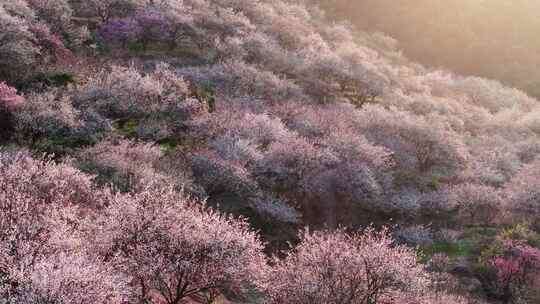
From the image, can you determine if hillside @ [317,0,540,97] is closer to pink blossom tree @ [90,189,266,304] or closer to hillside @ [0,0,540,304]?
hillside @ [0,0,540,304]

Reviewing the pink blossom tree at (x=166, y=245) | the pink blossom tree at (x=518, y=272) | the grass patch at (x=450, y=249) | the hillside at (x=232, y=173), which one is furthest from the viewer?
the grass patch at (x=450, y=249)

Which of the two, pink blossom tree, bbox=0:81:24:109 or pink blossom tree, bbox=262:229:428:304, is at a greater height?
pink blossom tree, bbox=262:229:428:304

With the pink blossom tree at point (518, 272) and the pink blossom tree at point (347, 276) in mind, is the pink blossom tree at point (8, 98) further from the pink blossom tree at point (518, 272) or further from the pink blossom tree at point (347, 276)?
the pink blossom tree at point (518, 272)

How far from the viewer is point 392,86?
6744 cm

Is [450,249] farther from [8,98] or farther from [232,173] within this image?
[8,98]

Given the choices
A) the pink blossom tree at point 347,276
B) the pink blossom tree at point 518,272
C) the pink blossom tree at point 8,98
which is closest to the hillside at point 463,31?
the pink blossom tree at point 518,272

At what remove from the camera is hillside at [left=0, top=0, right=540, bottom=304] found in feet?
60.2

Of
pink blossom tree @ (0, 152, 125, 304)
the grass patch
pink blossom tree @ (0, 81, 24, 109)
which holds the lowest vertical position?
the grass patch

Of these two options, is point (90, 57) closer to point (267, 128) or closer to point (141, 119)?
point (141, 119)

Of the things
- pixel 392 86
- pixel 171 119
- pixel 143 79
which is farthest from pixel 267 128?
pixel 392 86

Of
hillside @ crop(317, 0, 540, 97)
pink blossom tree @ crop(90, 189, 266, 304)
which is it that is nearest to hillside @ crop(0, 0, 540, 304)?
pink blossom tree @ crop(90, 189, 266, 304)

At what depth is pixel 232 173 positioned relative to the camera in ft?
110

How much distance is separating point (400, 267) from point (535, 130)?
5675 centimetres

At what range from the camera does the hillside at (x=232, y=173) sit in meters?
18.3
